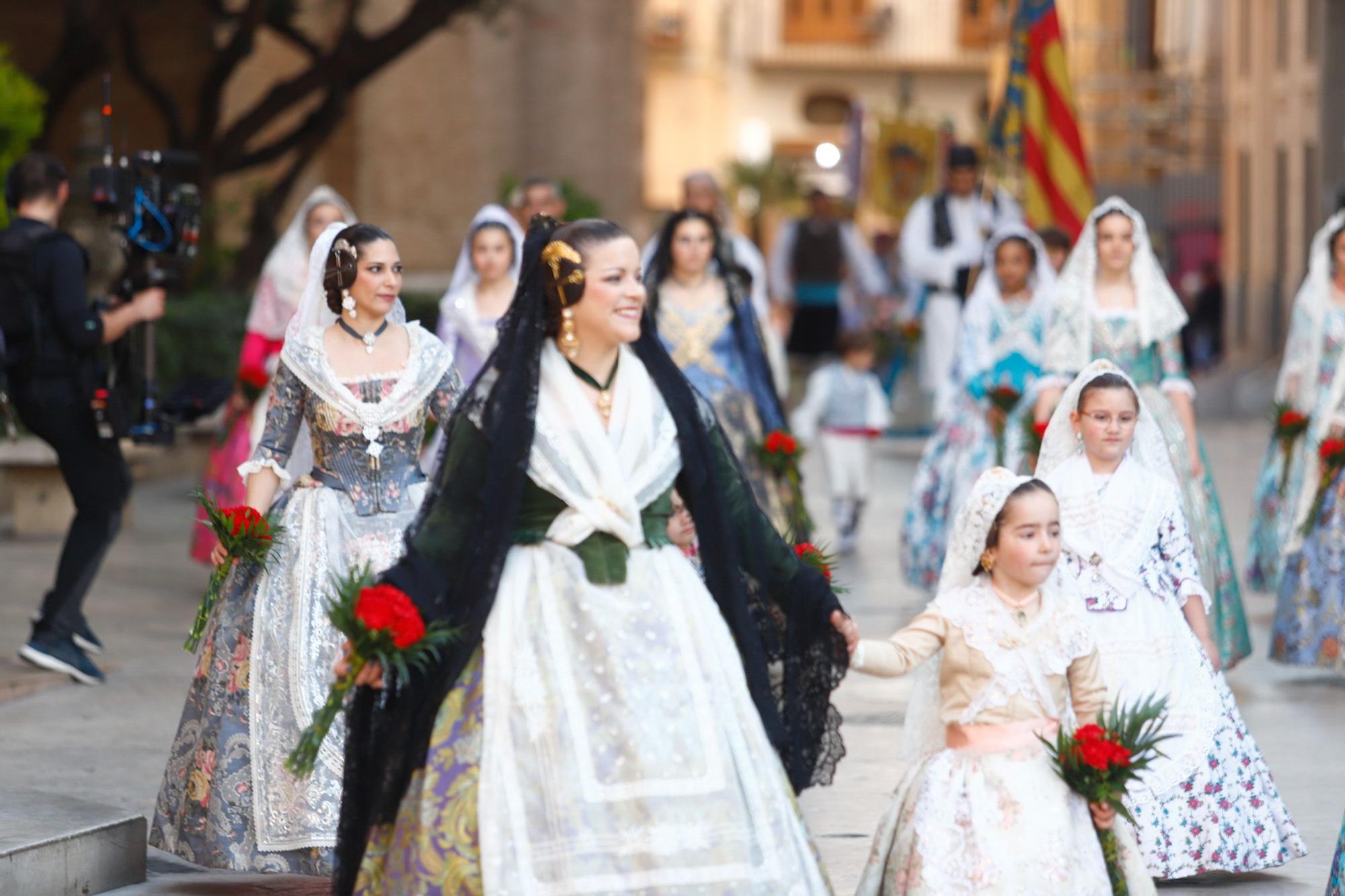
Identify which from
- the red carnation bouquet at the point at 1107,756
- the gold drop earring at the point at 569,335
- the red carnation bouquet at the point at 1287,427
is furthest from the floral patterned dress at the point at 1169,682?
the red carnation bouquet at the point at 1287,427

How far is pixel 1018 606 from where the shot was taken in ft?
18.2

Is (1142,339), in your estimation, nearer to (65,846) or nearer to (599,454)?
(599,454)

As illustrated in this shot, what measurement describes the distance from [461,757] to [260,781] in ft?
4.90

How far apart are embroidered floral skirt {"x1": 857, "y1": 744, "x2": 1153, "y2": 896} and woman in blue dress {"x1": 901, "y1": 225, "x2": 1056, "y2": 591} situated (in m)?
5.49

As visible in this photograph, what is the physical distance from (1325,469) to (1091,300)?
1210mm

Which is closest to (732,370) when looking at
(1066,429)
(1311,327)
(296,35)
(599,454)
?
(1311,327)

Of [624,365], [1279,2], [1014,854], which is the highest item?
[1279,2]

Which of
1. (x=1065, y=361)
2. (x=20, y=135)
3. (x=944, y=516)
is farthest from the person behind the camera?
(x=20, y=135)

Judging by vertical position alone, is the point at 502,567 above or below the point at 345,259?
below

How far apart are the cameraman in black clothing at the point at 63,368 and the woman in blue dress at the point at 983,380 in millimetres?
4183

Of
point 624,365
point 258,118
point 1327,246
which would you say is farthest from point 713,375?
point 258,118

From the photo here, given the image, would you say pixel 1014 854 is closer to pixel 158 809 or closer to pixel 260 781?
pixel 260 781

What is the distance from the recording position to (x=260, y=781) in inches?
241

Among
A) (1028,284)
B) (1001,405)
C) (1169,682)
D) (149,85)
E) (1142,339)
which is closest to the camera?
(1169,682)
